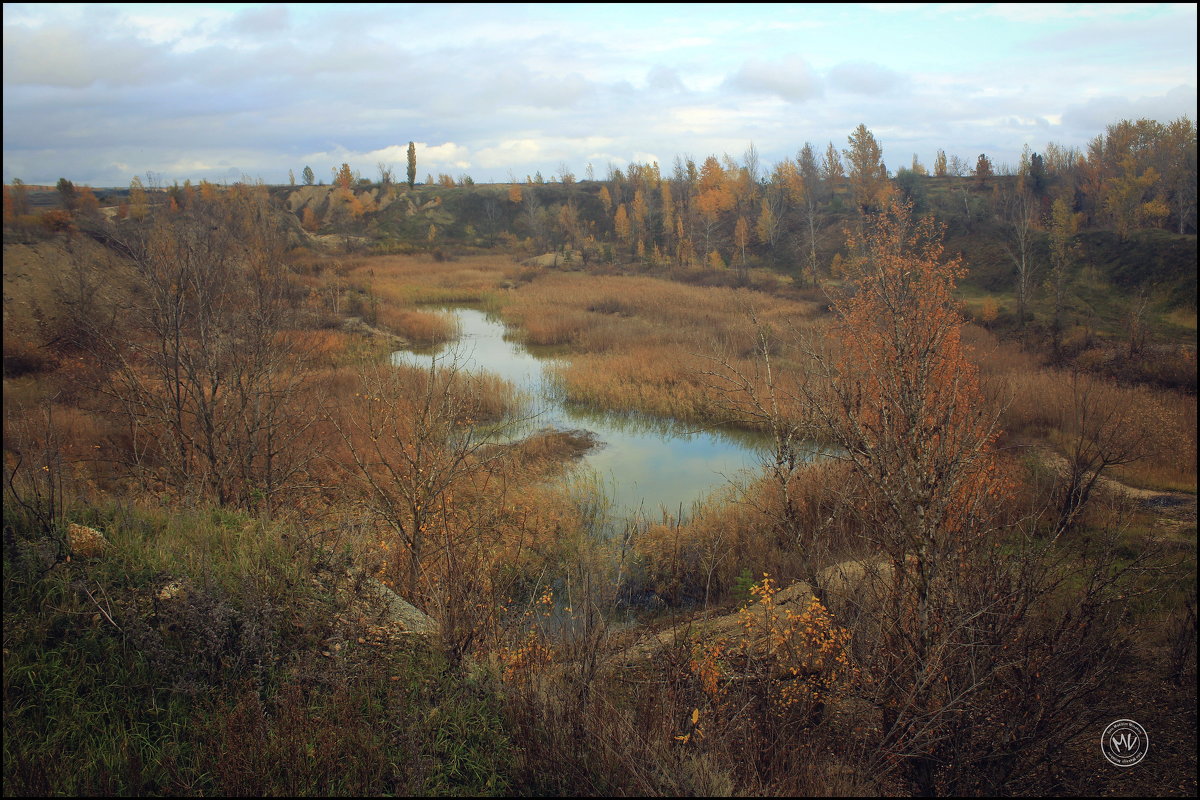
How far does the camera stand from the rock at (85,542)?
4660mm

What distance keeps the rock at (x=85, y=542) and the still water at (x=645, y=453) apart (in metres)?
5.58

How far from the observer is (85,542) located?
4719 mm

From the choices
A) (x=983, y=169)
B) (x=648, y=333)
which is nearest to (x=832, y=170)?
(x=983, y=169)

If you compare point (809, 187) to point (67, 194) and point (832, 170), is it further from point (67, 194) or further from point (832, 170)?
point (67, 194)

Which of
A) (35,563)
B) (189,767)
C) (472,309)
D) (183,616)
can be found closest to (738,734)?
(189,767)

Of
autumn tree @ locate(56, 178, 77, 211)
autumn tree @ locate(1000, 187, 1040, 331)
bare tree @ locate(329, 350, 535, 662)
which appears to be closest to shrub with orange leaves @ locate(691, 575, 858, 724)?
bare tree @ locate(329, 350, 535, 662)

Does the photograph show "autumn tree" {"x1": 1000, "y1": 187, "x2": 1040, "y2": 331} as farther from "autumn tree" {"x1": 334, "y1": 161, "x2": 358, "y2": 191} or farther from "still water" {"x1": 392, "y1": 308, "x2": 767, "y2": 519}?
"autumn tree" {"x1": 334, "y1": 161, "x2": 358, "y2": 191}

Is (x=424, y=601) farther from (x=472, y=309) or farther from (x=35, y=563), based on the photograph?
(x=472, y=309)

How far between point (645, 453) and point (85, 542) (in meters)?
10.9

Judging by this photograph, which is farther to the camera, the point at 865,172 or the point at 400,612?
the point at 865,172

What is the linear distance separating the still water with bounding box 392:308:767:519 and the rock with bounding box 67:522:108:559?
5582mm

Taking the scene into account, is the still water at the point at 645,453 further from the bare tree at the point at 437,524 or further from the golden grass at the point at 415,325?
the golden grass at the point at 415,325

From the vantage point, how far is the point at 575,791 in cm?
357

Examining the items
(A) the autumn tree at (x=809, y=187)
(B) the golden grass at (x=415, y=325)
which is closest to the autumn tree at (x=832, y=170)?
(A) the autumn tree at (x=809, y=187)
